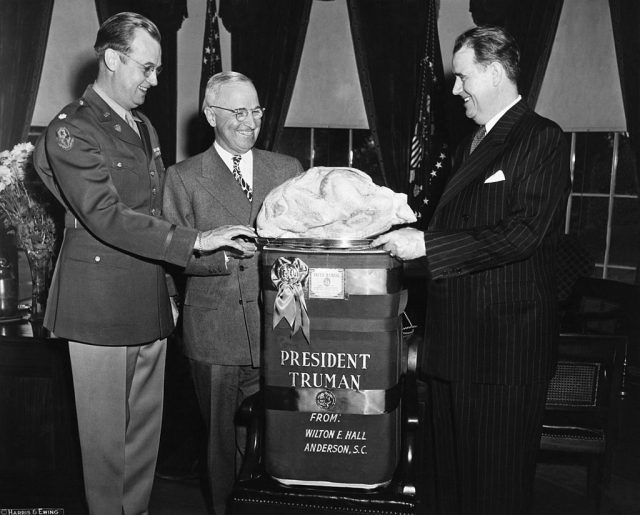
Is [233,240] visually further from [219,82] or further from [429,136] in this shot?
[429,136]

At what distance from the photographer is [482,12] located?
4949 millimetres

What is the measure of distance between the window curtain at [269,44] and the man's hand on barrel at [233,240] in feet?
11.6

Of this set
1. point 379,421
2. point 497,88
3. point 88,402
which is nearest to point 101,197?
point 88,402

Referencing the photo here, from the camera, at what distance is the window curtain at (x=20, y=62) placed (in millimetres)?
4707

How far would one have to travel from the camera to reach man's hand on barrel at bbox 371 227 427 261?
1.43 m

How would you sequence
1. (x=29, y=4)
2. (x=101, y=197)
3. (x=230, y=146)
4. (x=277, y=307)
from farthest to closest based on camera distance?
(x=29, y=4) → (x=230, y=146) → (x=101, y=197) → (x=277, y=307)

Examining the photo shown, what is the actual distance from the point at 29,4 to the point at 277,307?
14.4 feet

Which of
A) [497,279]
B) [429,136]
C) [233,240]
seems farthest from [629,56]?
[233,240]

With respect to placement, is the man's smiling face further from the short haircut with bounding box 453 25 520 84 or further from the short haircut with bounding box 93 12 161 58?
the short haircut with bounding box 93 12 161 58

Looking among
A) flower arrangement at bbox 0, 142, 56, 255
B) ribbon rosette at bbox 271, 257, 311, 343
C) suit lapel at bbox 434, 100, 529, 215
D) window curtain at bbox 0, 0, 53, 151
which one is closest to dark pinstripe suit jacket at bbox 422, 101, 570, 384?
suit lapel at bbox 434, 100, 529, 215

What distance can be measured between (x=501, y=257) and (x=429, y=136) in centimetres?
358

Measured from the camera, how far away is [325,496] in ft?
4.87

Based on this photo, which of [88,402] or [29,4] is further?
[29,4]

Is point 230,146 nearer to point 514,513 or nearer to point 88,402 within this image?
point 88,402
